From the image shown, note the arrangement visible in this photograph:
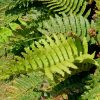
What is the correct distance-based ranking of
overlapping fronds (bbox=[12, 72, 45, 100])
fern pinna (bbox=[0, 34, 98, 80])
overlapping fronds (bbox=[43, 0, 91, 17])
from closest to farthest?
fern pinna (bbox=[0, 34, 98, 80])
overlapping fronds (bbox=[12, 72, 45, 100])
overlapping fronds (bbox=[43, 0, 91, 17])

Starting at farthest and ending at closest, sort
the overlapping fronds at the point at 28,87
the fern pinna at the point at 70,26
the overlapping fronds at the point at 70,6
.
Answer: the overlapping fronds at the point at 70,6
the fern pinna at the point at 70,26
the overlapping fronds at the point at 28,87

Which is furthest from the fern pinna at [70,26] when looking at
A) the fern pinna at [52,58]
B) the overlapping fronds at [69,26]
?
the fern pinna at [52,58]

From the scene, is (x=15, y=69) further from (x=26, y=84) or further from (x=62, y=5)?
(x=62, y=5)

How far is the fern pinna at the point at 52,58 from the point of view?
213cm

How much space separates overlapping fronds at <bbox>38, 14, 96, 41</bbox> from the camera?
9.37 ft

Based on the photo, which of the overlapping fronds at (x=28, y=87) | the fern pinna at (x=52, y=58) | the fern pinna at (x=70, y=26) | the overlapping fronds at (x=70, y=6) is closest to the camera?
the fern pinna at (x=52, y=58)

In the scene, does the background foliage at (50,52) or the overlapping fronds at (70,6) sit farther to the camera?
the overlapping fronds at (70,6)

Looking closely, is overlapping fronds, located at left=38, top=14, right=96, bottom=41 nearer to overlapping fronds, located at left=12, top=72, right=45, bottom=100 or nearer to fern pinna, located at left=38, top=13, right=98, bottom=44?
fern pinna, located at left=38, top=13, right=98, bottom=44

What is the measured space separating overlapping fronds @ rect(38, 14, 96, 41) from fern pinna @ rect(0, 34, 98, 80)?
1.36 feet

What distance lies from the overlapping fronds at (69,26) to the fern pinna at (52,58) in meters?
0.42

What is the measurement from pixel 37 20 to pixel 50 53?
1103mm

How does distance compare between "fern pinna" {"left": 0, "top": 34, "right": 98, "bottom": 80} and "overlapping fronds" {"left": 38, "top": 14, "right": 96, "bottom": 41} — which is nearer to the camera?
"fern pinna" {"left": 0, "top": 34, "right": 98, "bottom": 80}

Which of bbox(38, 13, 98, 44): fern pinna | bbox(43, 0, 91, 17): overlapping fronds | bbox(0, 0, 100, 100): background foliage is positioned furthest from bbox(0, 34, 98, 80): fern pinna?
bbox(43, 0, 91, 17): overlapping fronds

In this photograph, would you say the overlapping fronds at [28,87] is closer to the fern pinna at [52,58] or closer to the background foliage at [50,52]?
the background foliage at [50,52]
